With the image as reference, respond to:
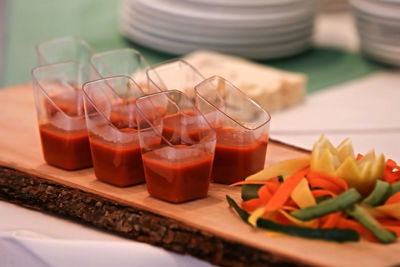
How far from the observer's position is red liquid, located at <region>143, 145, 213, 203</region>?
1410 millimetres

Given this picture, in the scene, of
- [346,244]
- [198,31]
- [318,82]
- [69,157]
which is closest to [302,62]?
[318,82]

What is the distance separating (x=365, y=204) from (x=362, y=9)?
3.98 feet

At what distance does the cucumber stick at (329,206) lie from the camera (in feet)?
4.27

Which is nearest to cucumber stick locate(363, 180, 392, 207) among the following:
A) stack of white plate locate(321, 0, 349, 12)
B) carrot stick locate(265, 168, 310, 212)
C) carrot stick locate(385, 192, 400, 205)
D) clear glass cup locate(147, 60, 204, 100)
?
carrot stick locate(385, 192, 400, 205)

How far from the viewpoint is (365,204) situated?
4.40ft

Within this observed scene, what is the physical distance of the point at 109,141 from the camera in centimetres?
150

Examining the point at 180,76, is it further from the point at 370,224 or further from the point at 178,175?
the point at 370,224

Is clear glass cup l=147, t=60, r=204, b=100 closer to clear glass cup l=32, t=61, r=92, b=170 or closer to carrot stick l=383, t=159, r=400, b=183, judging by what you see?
clear glass cup l=32, t=61, r=92, b=170

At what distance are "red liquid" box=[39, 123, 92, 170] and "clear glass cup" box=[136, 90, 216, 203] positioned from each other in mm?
201

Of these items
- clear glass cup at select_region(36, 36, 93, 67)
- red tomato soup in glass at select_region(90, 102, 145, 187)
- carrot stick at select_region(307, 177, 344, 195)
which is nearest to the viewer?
carrot stick at select_region(307, 177, 344, 195)

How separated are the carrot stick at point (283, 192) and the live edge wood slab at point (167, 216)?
5cm

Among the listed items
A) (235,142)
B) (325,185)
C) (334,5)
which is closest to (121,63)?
(235,142)

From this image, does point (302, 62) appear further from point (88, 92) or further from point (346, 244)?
point (346, 244)

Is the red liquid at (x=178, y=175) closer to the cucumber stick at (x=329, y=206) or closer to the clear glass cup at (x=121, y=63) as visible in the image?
the cucumber stick at (x=329, y=206)
